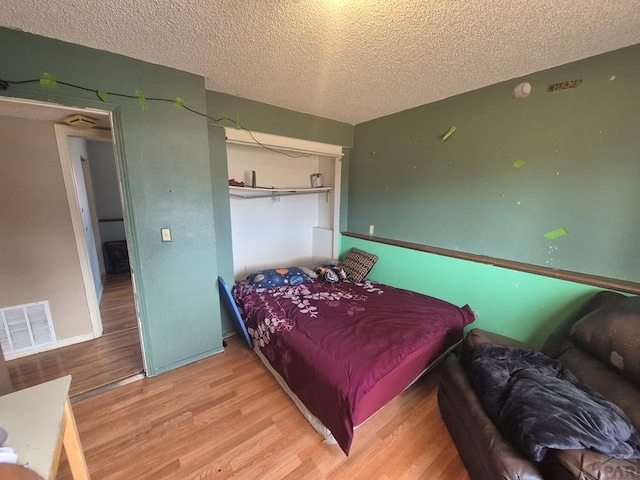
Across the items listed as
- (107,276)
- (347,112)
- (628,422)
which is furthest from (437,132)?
(107,276)

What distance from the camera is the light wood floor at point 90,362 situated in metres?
1.98

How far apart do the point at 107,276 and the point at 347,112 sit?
4957mm

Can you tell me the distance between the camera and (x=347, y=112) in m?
2.75

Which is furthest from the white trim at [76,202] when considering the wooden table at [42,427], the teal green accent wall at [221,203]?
the wooden table at [42,427]

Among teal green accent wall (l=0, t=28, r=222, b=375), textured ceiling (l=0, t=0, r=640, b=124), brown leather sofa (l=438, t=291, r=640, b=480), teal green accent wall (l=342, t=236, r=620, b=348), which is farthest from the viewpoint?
teal green accent wall (l=342, t=236, r=620, b=348)

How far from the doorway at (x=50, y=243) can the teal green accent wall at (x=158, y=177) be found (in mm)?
546

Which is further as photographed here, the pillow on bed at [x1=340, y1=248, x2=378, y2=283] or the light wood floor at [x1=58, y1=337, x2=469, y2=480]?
the pillow on bed at [x1=340, y1=248, x2=378, y2=283]

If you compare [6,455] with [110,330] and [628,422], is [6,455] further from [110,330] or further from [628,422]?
[110,330]

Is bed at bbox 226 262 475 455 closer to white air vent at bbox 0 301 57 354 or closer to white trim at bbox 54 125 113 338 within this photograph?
white trim at bbox 54 125 113 338

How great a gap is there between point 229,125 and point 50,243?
205 centimetres

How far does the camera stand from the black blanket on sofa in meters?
0.96

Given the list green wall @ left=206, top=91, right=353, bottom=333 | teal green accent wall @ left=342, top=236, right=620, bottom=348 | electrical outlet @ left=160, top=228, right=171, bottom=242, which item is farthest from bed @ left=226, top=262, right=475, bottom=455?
electrical outlet @ left=160, top=228, right=171, bottom=242

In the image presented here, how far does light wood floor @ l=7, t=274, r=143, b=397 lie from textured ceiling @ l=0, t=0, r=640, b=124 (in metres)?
2.41

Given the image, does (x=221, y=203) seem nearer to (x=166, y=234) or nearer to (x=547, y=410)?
(x=166, y=234)
